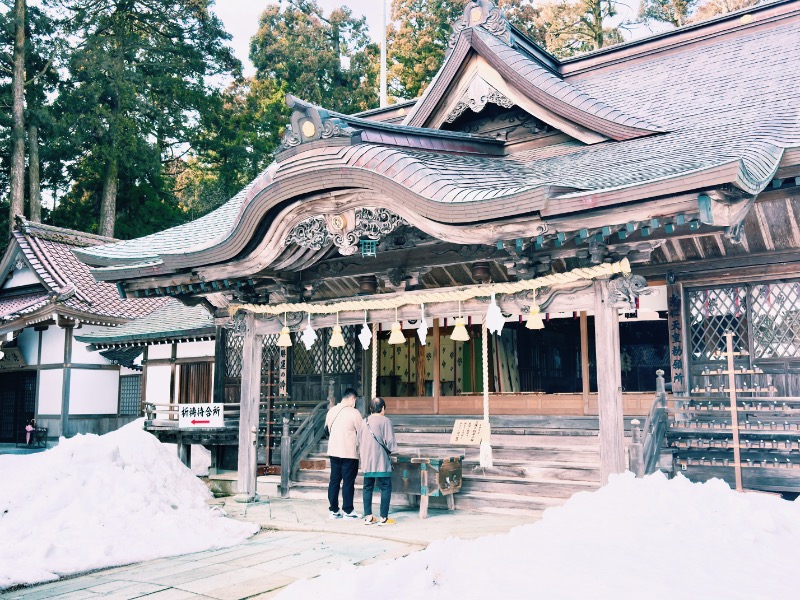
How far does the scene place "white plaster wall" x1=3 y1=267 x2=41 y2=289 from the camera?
24.2m

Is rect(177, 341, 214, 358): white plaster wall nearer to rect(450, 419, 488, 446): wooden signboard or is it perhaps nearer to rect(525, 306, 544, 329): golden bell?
rect(450, 419, 488, 446): wooden signboard

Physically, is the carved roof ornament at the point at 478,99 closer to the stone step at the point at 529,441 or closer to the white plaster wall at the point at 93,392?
the stone step at the point at 529,441

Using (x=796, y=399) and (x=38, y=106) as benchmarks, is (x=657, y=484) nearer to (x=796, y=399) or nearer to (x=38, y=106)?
(x=796, y=399)

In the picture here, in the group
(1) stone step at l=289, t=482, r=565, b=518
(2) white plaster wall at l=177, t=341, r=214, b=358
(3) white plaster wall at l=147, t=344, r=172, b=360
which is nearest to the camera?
(1) stone step at l=289, t=482, r=565, b=518

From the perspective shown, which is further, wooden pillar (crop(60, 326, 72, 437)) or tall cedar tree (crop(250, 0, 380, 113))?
tall cedar tree (crop(250, 0, 380, 113))

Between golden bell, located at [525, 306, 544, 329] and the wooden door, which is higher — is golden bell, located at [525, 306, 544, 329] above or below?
above

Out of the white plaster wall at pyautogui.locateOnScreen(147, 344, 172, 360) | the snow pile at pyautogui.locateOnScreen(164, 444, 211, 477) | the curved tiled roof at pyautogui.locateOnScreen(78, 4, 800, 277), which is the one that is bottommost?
the snow pile at pyautogui.locateOnScreen(164, 444, 211, 477)

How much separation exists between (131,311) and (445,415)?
13.8 meters

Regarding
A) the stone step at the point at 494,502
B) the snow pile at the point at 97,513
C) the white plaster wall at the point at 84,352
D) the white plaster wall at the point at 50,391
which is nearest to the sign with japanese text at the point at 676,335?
the stone step at the point at 494,502

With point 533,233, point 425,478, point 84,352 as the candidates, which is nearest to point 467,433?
point 425,478

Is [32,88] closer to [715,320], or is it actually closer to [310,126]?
[310,126]

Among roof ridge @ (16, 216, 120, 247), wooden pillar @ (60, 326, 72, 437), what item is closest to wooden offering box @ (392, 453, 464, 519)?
wooden pillar @ (60, 326, 72, 437)

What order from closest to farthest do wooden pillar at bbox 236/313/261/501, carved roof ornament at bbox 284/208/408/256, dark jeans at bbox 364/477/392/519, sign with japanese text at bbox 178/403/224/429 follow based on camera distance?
carved roof ornament at bbox 284/208/408/256 < dark jeans at bbox 364/477/392/519 < wooden pillar at bbox 236/313/261/501 < sign with japanese text at bbox 178/403/224/429

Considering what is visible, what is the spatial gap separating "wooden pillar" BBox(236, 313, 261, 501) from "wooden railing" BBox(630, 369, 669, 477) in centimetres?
582
